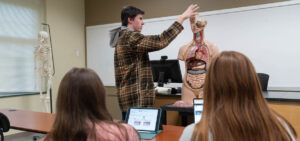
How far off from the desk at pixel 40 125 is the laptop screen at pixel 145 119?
82mm

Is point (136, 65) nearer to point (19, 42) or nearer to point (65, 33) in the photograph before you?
point (19, 42)

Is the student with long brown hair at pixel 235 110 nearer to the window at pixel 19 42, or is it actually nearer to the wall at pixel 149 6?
the wall at pixel 149 6

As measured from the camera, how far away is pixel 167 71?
3.03 meters

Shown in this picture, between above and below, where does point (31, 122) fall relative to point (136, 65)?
below

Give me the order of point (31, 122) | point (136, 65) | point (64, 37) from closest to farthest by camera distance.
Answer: point (136, 65) < point (31, 122) < point (64, 37)

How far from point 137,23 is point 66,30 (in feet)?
11.4

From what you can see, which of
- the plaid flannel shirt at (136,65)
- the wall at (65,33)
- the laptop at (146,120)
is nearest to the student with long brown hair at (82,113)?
the laptop at (146,120)

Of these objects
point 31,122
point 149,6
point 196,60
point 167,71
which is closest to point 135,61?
point 196,60

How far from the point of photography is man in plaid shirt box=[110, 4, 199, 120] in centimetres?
186

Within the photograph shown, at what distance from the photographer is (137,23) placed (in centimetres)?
202

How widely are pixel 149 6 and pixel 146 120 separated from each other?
139 inches

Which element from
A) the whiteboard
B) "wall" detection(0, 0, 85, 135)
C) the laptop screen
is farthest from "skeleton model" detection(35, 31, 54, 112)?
the laptop screen

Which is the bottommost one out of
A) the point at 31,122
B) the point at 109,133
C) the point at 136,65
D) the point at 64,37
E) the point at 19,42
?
the point at 31,122

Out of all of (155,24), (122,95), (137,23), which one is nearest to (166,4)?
(155,24)
